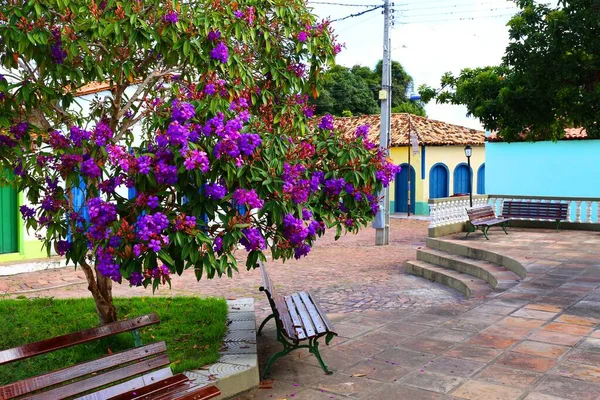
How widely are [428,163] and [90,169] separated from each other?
25874mm

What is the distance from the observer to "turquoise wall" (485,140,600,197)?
19.8 meters

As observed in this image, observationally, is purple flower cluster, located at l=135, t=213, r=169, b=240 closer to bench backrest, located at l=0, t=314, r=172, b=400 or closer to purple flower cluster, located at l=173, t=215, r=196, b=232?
purple flower cluster, located at l=173, t=215, r=196, b=232

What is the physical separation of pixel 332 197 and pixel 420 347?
181 cm

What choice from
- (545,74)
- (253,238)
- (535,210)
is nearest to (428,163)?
(535,210)

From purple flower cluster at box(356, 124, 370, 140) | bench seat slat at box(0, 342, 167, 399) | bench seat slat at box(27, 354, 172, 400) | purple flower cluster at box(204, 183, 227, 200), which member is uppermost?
purple flower cluster at box(356, 124, 370, 140)

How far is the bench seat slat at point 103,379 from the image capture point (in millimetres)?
3332

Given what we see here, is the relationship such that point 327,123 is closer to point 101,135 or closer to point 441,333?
point 101,135

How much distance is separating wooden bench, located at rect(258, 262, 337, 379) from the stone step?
398 cm

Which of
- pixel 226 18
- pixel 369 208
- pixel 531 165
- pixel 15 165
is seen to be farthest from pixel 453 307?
pixel 531 165

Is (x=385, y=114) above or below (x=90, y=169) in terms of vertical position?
above

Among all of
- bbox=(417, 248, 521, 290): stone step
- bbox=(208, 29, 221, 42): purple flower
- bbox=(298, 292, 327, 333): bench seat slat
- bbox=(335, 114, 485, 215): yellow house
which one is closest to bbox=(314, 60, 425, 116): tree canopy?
bbox=(335, 114, 485, 215): yellow house

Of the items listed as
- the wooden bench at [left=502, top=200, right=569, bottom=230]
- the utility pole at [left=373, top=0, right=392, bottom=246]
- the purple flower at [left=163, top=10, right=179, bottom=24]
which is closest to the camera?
the purple flower at [left=163, top=10, right=179, bottom=24]

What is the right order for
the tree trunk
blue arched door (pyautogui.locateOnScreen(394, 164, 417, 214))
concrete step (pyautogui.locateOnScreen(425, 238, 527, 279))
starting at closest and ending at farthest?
the tree trunk
concrete step (pyautogui.locateOnScreen(425, 238, 527, 279))
blue arched door (pyautogui.locateOnScreen(394, 164, 417, 214))

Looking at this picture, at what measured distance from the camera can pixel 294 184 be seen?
14.5 feet
